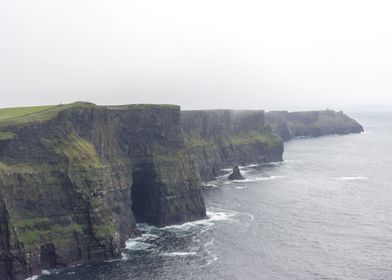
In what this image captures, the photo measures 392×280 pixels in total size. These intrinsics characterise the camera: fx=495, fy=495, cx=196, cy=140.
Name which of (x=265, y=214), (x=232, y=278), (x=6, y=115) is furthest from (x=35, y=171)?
(x=265, y=214)

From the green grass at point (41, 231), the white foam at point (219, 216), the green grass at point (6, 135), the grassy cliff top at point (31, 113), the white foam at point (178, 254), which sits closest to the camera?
the green grass at point (41, 231)

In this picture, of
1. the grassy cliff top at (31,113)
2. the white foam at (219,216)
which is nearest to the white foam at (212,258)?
the white foam at (219,216)

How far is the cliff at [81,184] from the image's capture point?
98.3 meters

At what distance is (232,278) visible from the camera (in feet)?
309

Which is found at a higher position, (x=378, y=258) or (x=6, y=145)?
(x=6, y=145)

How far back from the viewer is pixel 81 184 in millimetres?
107312

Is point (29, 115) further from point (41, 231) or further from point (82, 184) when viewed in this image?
point (41, 231)

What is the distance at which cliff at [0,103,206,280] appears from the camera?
98.3m

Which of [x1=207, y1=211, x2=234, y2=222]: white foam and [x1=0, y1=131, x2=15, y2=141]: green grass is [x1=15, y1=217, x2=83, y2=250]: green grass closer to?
[x1=0, y1=131, x2=15, y2=141]: green grass

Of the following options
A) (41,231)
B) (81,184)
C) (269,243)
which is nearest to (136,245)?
(81,184)

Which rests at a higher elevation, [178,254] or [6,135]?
[6,135]

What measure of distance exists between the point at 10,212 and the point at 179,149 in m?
57.9

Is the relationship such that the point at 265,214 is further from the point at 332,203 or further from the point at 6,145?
the point at 6,145

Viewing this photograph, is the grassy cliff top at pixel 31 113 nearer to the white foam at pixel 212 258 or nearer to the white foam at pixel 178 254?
the white foam at pixel 178 254
